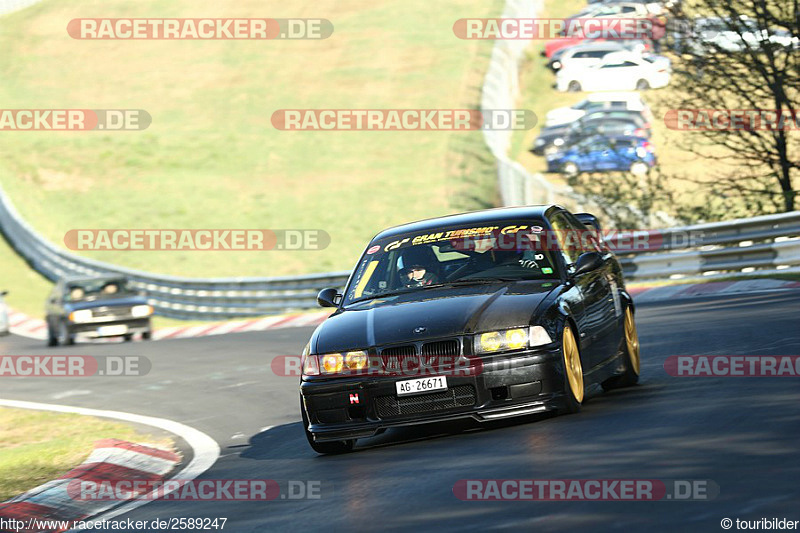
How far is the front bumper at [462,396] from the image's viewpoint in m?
8.30

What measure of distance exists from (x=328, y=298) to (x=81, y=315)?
1551 centimetres

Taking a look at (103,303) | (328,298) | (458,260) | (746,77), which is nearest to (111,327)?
(103,303)

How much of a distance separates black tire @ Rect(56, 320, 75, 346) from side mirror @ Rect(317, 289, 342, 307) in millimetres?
15240

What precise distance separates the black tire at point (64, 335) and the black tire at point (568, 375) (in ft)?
56.1

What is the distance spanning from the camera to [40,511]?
8.27m

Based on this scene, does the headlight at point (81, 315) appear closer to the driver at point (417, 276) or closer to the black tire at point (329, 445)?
the driver at point (417, 276)

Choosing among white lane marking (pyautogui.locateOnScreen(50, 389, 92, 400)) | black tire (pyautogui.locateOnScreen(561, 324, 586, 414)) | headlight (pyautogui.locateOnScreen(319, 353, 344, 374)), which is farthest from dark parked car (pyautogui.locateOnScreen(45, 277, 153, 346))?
black tire (pyautogui.locateOnScreen(561, 324, 586, 414))

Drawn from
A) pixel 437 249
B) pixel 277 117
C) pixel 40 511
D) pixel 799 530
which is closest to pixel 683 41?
pixel 437 249

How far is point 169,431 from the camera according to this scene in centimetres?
1188

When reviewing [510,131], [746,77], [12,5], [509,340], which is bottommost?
[509,340]

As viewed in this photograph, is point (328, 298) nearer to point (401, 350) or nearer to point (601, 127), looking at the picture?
point (401, 350)

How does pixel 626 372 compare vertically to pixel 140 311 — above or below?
below

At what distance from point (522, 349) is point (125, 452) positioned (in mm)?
3840

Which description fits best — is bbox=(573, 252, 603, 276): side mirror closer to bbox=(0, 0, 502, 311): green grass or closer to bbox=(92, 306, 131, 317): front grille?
bbox=(92, 306, 131, 317): front grille
